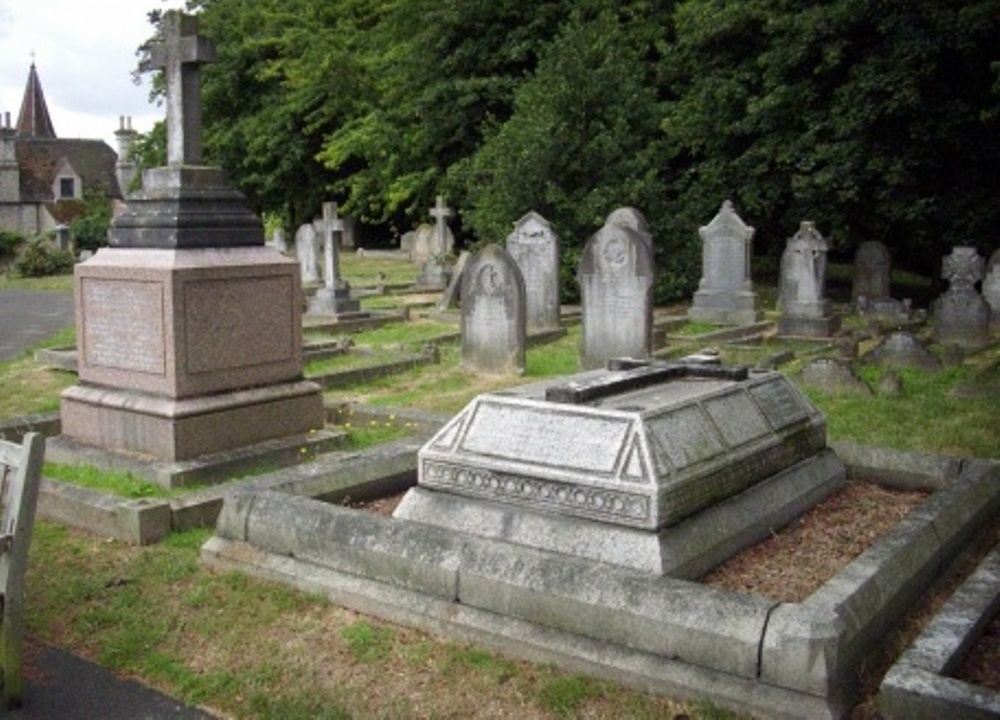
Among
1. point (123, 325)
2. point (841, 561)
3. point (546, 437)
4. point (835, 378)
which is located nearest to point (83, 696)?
point (546, 437)

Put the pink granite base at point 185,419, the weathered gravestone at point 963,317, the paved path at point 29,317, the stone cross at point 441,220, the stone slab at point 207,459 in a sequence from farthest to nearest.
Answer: the stone cross at point 441,220 < the paved path at point 29,317 < the weathered gravestone at point 963,317 < the pink granite base at point 185,419 < the stone slab at point 207,459

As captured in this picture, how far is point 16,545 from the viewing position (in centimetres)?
402

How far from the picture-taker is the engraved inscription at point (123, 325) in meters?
7.58

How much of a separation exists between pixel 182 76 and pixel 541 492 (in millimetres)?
5229

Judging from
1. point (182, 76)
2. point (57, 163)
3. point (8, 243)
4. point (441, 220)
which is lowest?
point (441, 220)

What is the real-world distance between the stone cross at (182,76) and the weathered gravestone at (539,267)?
8.04 metres

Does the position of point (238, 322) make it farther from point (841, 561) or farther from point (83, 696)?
point (841, 561)

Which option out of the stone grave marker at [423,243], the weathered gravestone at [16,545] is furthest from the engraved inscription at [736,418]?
the stone grave marker at [423,243]

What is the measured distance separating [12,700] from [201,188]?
471 centimetres

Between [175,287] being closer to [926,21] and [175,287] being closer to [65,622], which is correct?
[65,622]

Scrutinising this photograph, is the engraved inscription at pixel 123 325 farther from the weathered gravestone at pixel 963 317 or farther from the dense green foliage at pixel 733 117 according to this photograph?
the dense green foliage at pixel 733 117

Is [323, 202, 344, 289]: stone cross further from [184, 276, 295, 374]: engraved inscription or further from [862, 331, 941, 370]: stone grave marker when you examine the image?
[184, 276, 295, 374]: engraved inscription

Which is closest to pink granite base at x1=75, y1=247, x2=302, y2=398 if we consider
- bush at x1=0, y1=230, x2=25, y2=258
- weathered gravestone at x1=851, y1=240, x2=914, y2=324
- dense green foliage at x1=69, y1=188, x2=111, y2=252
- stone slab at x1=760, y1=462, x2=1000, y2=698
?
stone slab at x1=760, y1=462, x2=1000, y2=698

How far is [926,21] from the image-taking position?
63.6 ft
